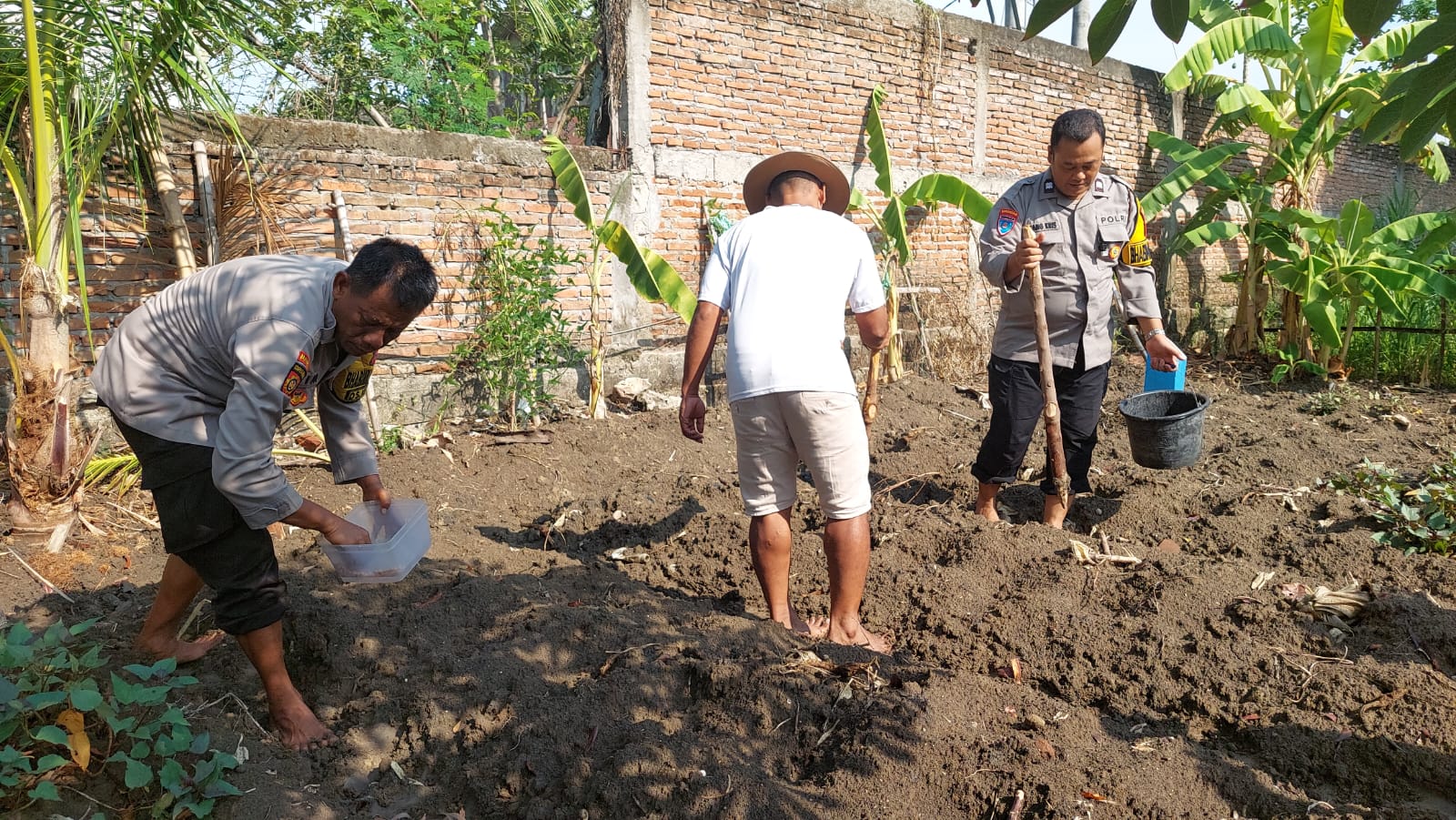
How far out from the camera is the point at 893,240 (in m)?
8.13

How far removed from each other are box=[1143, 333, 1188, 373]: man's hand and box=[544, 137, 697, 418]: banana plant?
3185mm

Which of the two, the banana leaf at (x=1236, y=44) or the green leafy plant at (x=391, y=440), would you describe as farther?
the banana leaf at (x=1236, y=44)

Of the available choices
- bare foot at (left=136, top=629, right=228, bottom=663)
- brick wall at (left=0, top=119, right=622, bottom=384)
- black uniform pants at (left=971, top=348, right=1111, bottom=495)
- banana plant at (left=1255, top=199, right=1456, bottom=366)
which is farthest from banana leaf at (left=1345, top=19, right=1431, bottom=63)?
bare foot at (left=136, top=629, right=228, bottom=663)

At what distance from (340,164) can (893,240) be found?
15.4 ft

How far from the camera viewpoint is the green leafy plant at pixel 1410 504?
12.7ft

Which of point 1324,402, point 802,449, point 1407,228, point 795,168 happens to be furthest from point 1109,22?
point 1407,228

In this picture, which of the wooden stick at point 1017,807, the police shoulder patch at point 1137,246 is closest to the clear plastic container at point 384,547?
the wooden stick at point 1017,807

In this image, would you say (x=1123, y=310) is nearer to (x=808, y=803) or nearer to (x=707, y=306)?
(x=707, y=306)

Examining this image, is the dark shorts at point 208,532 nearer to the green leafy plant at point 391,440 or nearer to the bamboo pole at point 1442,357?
the green leafy plant at point 391,440

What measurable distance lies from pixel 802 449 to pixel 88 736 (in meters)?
2.27

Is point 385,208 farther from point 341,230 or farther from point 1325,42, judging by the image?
point 1325,42

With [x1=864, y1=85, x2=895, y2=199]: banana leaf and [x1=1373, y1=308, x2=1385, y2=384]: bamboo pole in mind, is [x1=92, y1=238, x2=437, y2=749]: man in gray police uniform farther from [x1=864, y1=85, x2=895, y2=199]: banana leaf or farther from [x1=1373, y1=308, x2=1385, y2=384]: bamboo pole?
[x1=1373, y1=308, x2=1385, y2=384]: bamboo pole

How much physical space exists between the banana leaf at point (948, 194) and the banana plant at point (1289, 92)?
8.42 feet

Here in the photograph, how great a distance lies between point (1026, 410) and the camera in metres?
4.09
